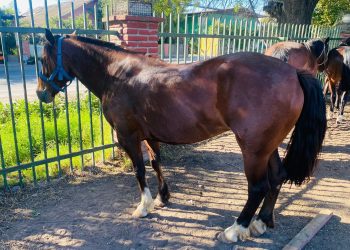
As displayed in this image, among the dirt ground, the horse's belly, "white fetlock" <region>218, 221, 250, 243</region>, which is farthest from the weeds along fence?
"white fetlock" <region>218, 221, 250, 243</region>

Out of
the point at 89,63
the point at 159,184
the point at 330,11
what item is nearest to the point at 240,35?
the point at 89,63

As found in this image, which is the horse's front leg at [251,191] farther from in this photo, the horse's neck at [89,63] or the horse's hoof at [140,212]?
the horse's neck at [89,63]

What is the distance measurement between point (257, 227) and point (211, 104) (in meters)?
1.33

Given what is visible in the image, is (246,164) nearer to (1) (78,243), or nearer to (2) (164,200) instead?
(2) (164,200)

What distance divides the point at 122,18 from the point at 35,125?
3.15m

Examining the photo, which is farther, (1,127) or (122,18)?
(1,127)

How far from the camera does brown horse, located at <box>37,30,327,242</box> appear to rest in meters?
2.49

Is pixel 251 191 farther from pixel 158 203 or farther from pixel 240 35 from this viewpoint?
pixel 240 35

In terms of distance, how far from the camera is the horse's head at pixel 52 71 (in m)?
3.23

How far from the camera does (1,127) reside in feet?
19.9

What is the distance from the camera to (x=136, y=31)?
4.38m

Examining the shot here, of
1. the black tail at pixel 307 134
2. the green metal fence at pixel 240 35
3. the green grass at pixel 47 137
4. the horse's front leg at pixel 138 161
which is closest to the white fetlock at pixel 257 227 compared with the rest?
the black tail at pixel 307 134

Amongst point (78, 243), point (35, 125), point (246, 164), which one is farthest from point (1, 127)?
point (246, 164)

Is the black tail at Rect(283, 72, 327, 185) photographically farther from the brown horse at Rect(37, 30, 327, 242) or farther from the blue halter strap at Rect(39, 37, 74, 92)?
the blue halter strap at Rect(39, 37, 74, 92)
